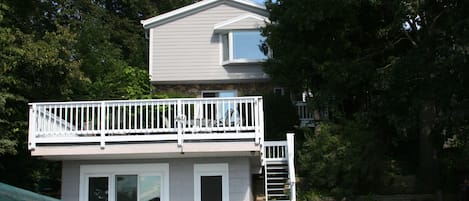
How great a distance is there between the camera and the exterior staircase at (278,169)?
14.7 m

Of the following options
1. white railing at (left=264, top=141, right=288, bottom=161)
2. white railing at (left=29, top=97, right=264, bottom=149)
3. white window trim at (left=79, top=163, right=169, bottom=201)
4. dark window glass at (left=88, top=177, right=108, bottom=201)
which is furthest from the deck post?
white railing at (left=264, top=141, right=288, bottom=161)

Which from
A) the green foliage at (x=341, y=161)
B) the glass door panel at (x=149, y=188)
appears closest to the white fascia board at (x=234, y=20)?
the green foliage at (x=341, y=161)

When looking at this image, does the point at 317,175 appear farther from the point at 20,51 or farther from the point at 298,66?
the point at 20,51

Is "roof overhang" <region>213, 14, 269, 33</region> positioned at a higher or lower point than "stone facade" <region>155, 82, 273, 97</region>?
higher

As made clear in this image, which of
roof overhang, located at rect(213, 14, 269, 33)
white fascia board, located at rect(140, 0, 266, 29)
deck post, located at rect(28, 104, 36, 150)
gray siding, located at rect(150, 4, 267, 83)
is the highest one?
white fascia board, located at rect(140, 0, 266, 29)

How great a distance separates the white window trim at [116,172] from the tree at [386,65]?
219 inches

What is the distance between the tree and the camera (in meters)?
14.4

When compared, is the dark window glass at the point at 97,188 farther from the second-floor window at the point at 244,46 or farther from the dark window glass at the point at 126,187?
the second-floor window at the point at 244,46

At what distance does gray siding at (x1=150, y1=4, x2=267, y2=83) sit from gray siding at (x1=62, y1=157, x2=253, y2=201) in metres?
8.29

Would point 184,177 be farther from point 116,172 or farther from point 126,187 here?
point 116,172

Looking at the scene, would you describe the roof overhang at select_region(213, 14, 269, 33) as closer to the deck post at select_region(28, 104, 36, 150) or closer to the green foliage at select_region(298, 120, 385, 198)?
the green foliage at select_region(298, 120, 385, 198)

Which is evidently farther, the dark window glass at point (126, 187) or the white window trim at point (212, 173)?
the dark window glass at point (126, 187)

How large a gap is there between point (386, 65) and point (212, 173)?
6.69m

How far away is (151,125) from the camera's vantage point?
12.9 metres
